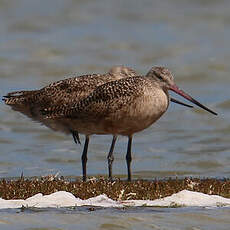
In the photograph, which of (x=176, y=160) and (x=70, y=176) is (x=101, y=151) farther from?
(x=70, y=176)

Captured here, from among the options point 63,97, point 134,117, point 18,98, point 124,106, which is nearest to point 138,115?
point 134,117

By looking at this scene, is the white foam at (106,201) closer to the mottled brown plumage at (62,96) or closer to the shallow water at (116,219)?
the shallow water at (116,219)

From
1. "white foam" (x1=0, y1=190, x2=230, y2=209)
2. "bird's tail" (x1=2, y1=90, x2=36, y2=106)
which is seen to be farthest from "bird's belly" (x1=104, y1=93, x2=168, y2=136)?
"white foam" (x1=0, y1=190, x2=230, y2=209)

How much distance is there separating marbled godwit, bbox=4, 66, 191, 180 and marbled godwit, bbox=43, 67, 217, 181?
400 millimetres

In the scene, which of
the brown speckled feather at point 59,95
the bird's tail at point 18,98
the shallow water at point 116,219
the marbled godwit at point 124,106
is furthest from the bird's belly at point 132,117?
the shallow water at point 116,219

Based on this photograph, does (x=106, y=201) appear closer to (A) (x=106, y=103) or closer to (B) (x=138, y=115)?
(B) (x=138, y=115)

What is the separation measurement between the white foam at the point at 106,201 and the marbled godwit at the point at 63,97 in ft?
14.2

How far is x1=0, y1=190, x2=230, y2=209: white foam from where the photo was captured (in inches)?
674

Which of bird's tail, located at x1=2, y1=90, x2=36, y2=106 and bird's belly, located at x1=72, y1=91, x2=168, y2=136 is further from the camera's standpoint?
bird's tail, located at x1=2, y1=90, x2=36, y2=106

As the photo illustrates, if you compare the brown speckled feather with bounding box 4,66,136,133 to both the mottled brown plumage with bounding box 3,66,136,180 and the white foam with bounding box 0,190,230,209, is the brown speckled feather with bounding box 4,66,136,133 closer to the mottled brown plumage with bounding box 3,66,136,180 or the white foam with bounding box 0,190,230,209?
the mottled brown plumage with bounding box 3,66,136,180

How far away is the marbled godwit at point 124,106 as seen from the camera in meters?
21.3

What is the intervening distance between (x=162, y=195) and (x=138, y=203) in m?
1.13

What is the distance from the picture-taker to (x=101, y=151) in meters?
35.8

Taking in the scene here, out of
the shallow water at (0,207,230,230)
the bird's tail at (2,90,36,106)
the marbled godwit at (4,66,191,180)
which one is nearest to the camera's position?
the shallow water at (0,207,230,230)
